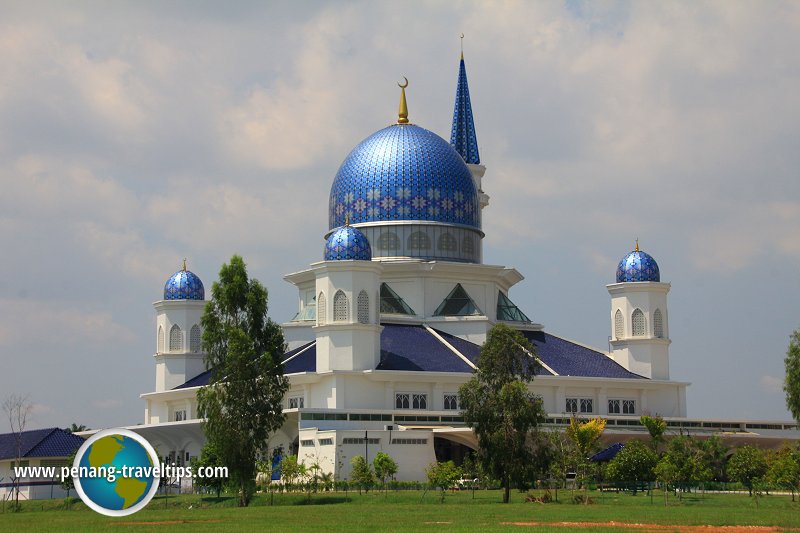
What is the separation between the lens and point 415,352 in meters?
70.6

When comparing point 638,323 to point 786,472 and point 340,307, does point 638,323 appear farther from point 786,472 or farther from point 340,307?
point 786,472

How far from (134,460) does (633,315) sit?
3673 centimetres

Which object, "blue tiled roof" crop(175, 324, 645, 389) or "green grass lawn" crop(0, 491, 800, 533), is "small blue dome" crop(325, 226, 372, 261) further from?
"green grass lawn" crop(0, 491, 800, 533)

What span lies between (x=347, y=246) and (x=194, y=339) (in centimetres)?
1472

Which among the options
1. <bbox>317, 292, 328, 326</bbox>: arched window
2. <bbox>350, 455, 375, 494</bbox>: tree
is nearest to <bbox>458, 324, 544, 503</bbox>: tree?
<bbox>350, 455, 375, 494</bbox>: tree

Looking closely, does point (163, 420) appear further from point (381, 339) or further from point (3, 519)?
point (3, 519)

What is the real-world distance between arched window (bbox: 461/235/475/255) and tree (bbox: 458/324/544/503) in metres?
25.3

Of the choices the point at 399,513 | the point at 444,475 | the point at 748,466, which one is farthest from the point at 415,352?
the point at 399,513

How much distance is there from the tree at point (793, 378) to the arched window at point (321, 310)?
22.8m

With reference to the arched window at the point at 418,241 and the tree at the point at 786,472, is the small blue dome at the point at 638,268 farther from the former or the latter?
the tree at the point at 786,472

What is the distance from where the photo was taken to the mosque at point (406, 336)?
6656 centimetres

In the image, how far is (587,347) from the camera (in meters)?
77.6

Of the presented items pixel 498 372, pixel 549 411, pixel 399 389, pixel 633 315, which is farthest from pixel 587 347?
pixel 498 372

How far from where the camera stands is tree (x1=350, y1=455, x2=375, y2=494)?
5883 centimetres
